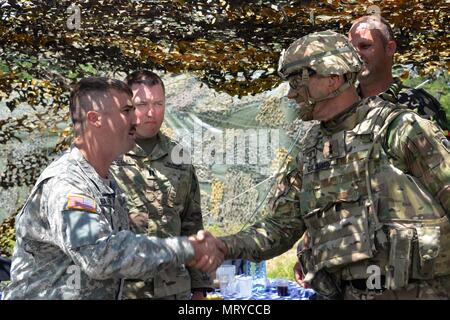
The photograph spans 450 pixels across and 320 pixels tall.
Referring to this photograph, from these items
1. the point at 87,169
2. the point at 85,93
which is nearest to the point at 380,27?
the point at 85,93

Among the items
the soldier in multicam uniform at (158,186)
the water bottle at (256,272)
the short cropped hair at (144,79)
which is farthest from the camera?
the water bottle at (256,272)

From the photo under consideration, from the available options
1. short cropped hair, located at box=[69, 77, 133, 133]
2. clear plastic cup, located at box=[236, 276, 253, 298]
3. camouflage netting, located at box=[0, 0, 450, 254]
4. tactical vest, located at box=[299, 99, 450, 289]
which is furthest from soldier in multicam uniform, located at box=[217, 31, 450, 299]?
camouflage netting, located at box=[0, 0, 450, 254]

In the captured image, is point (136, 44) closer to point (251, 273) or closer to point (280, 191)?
point (251, 273)

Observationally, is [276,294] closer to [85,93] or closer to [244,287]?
[244,287]

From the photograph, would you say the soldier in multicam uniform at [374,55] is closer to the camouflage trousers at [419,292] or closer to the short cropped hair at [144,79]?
the short cropped hair at [144,79]

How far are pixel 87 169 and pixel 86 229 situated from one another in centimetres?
31

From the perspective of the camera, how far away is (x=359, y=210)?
2584mm

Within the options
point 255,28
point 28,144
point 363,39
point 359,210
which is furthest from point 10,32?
point 359,210

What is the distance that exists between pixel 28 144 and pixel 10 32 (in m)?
1.43

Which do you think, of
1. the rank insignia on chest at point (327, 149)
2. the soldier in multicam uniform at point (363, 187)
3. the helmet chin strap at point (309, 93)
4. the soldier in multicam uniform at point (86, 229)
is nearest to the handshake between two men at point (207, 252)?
the soldier in multicam uniform at point (86, 229)

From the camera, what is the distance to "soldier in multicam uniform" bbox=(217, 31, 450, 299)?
2.49 meters

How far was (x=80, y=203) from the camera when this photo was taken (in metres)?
2.23

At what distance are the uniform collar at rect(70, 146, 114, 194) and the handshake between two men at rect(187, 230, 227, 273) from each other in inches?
18.1

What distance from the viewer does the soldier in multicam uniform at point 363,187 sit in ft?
8.16
